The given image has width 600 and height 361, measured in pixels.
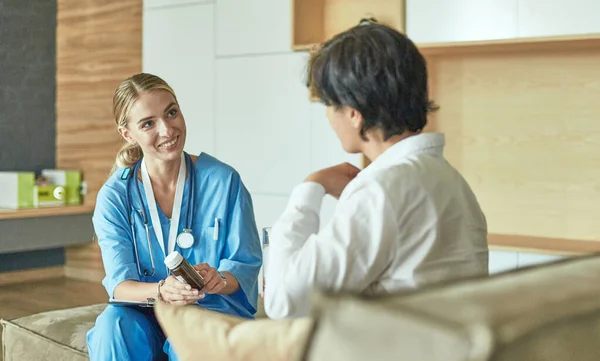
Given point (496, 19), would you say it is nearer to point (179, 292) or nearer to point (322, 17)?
point (322, 17)

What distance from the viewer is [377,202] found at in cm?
128

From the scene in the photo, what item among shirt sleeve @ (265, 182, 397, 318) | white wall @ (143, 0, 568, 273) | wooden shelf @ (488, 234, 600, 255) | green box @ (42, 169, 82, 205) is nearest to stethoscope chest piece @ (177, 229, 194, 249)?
shirt sleeve @ (265, 182, 397, 318)

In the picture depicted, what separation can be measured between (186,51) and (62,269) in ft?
6.08

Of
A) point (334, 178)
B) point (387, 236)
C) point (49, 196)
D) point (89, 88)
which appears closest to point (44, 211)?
point (49, 196)

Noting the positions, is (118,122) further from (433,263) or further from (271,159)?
(271,159)

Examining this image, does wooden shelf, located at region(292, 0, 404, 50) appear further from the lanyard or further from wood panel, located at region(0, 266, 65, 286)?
wood panel, located at region(0, 266, 65, 286)

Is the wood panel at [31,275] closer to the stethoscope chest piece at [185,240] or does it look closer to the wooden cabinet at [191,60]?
the wooden cabinet at [191,60]

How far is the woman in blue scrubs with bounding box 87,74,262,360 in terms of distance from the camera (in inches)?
90.7

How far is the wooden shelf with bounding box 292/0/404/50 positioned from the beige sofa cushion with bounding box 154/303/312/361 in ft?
9.85

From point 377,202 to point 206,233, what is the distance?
1.15 metres

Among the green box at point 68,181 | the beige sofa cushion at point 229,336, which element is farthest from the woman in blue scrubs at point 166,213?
the green box at point 68,181

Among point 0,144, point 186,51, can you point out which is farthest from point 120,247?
point 0,144

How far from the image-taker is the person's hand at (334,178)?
1.52m

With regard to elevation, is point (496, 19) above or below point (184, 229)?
above
